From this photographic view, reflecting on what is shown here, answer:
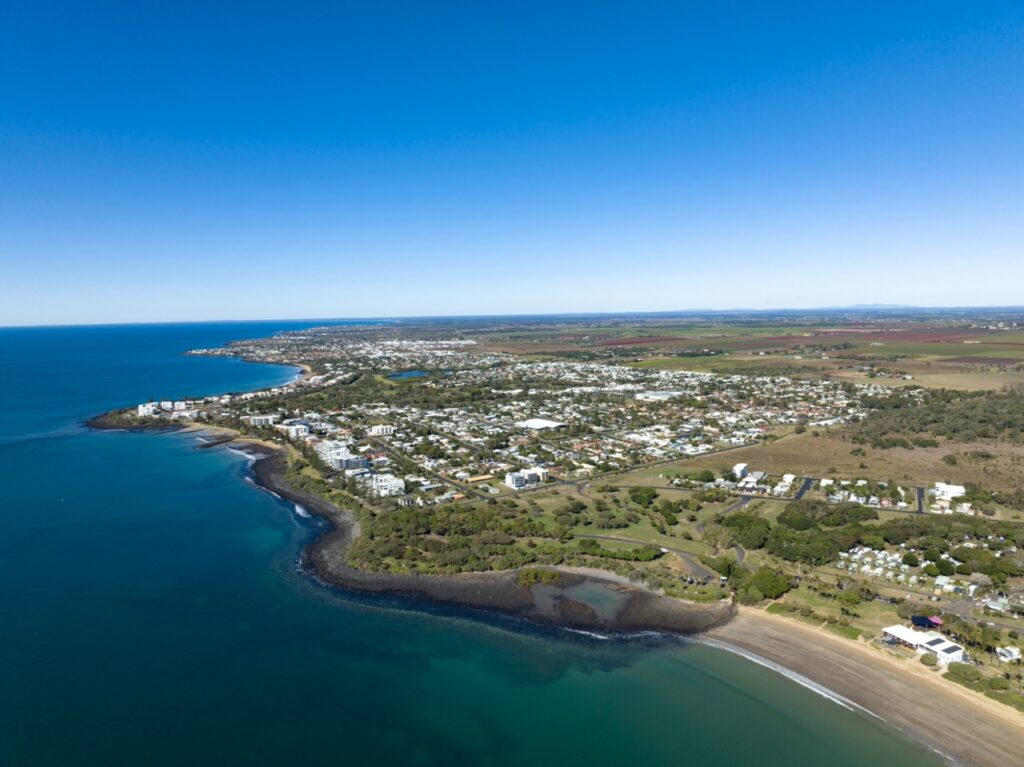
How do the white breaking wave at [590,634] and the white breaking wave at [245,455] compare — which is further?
the white breaking wave at [245,455]

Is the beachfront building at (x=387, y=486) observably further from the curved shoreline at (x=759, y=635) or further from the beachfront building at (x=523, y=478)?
the beachfront building at (x=523, y=478)

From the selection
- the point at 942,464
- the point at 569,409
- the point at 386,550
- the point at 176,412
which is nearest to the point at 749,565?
the point at 386,550

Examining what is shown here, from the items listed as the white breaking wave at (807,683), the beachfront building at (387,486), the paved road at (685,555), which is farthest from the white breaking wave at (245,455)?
the white breaking wave at (807,683)

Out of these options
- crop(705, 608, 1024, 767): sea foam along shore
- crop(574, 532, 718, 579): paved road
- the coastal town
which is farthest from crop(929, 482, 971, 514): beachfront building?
crop(705, 608, 1024, 767): sea foam along shore

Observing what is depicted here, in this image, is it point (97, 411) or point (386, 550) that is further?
point (97, 411)

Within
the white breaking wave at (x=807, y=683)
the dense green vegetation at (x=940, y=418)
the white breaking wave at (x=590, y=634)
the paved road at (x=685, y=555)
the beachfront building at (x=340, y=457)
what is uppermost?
the beachfront building at (x=340, y=457)

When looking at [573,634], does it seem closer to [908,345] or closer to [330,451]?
[330,451]

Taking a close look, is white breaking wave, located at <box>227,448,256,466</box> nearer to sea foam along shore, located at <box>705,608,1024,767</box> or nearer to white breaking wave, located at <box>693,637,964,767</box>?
white breaking wave, located at <box>693,637,964,767</box>
